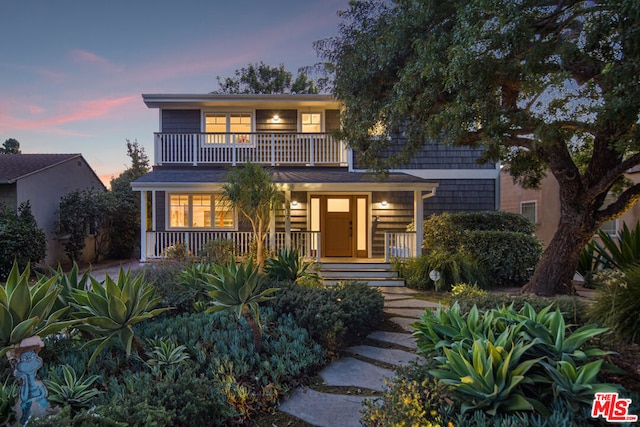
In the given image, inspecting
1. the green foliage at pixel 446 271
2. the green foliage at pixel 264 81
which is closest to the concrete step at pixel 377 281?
the green foliage at pixel 446 271

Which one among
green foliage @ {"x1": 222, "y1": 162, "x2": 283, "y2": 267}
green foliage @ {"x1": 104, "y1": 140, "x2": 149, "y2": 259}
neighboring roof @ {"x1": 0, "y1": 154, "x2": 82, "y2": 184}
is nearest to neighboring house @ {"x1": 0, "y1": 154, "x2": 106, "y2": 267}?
neighboring roof @ {"x1": 0, "y1": 154, "x2": 82, "y2": 184}

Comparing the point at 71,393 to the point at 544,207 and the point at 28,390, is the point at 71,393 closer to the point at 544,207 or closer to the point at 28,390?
the point at 28,390

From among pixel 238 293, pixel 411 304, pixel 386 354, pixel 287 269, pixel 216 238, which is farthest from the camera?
pixel 216 238

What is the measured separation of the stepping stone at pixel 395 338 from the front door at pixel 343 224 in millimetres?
6176

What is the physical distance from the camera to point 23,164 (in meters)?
12.7

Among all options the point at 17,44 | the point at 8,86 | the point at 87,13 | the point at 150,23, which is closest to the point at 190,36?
the point at 150,23

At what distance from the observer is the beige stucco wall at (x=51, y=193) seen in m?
11.6

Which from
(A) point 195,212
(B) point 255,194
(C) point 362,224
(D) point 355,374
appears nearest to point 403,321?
(D) point 355,374

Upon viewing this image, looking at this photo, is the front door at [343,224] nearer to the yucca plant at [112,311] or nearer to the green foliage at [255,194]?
the green foliage at [255,194]

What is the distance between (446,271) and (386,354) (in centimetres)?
425

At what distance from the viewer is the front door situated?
10.9 metres

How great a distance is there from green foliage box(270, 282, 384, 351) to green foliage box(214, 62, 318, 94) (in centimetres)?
2011

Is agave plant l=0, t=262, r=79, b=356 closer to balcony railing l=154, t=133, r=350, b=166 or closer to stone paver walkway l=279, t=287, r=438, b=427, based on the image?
stone paver walkway l=279, t=287, r=438, b=427

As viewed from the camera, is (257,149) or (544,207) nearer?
(257,149)
